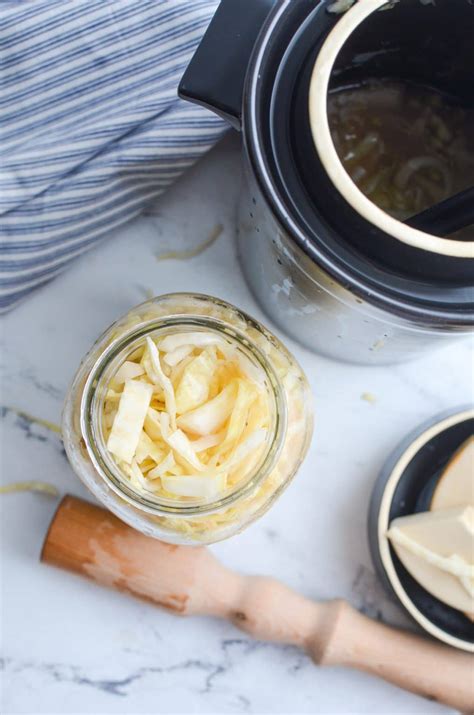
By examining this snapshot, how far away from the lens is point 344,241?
0.58m

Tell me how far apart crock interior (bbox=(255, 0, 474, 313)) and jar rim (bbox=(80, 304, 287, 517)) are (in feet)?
0.46

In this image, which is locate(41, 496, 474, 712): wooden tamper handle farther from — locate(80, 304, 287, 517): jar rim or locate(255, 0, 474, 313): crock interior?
locate(255, 0, 474, 313): crock interior

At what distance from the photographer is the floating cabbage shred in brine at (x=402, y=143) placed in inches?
27.5

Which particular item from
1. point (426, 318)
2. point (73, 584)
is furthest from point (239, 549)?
point (426, 318)

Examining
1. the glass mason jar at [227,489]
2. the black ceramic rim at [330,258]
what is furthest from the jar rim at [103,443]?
the black ceramic rim at [330,258]

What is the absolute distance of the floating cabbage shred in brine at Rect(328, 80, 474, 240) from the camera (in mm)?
697

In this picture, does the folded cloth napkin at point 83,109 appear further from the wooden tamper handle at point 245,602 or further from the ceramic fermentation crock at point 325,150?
the wooden tamper handle at point 245,602

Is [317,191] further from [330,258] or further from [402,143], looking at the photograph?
[402,143]

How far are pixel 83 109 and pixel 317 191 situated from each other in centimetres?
30

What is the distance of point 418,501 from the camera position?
848 millimetres

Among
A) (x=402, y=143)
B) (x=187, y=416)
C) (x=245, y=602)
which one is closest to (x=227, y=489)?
(x=187, y=416)

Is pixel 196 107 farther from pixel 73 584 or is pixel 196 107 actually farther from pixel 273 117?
pixel 73 584

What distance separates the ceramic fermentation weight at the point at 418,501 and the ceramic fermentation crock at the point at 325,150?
0.20 m

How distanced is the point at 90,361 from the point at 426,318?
303mm
